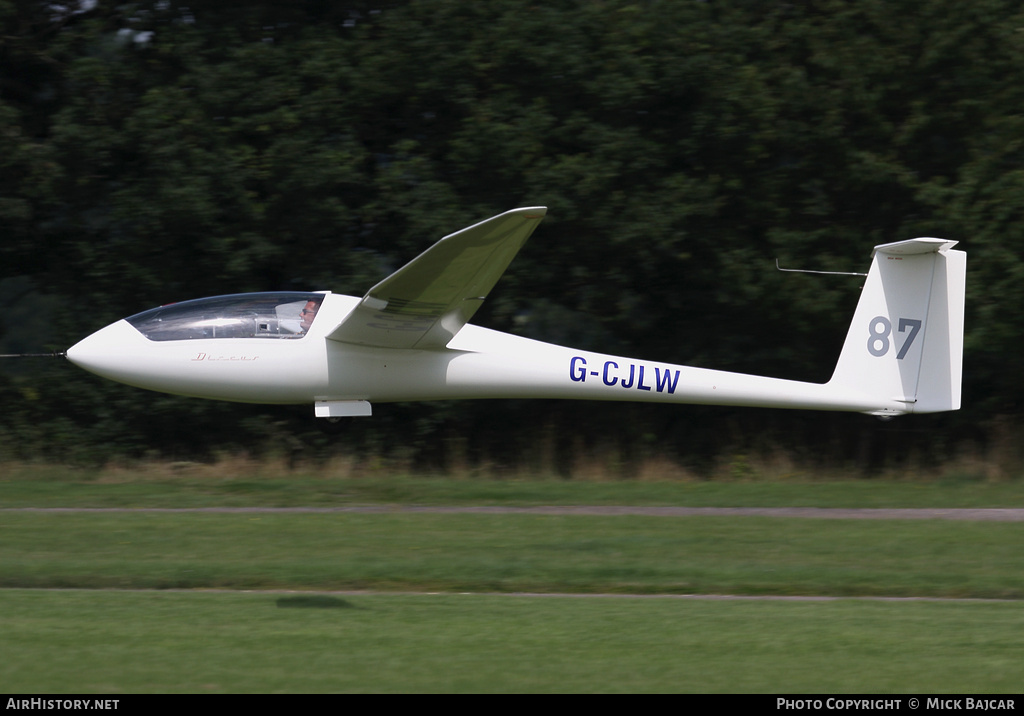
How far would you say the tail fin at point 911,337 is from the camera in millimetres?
11625

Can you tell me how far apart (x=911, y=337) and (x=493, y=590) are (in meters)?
5.74

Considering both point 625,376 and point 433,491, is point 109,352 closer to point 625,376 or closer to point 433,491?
point 433,491

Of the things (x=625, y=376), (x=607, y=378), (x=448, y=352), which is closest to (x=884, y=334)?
(x=625, y=376)

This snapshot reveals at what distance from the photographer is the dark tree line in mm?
17281

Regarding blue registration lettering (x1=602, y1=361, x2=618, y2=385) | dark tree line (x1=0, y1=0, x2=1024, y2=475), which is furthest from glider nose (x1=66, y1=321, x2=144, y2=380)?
dark tree line (x1=0, y1=0, x2=1024, y2=475)

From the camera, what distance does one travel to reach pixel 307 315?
1041cm

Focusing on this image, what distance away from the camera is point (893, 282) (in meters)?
11.8

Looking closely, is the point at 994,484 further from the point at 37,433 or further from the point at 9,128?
the point at 9,128

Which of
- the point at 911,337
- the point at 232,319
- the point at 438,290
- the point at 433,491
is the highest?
the point at 438,290

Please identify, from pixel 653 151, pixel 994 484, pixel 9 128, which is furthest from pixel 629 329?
pixel 9 128

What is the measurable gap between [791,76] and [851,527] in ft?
29.4

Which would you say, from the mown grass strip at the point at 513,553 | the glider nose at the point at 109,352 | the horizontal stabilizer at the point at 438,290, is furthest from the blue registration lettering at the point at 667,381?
the glider nose at the point at 109,352

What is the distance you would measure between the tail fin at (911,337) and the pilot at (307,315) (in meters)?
5.66

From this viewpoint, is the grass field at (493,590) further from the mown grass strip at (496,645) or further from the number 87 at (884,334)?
the number 87 at (884,334)
